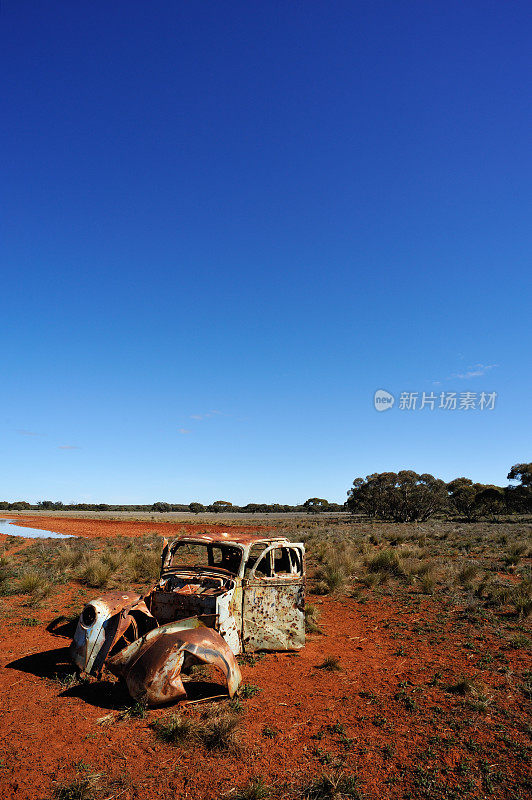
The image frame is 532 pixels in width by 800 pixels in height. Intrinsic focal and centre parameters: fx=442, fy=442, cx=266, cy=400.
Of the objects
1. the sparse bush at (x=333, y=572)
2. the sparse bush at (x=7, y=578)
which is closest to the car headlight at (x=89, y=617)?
the sparse bush at (x=7, y=578)

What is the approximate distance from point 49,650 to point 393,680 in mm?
5808

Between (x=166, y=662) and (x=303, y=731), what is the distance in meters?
1.77

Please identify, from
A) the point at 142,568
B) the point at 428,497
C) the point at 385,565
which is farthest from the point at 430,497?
the point at 142,568

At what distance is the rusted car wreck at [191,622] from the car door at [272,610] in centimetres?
2

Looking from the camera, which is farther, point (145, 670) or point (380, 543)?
point (380, 543)

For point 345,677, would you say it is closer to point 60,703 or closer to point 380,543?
point 60,703

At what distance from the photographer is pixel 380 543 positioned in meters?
23.8

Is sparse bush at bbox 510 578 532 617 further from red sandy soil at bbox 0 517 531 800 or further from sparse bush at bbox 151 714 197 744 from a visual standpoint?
sparse bush at bbox 151 714 197 744

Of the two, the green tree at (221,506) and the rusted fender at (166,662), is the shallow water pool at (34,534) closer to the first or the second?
the rusted fender at (166,662)

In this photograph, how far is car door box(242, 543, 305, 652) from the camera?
6.93m

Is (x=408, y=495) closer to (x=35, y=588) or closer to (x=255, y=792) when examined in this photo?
(x=35, y=588)

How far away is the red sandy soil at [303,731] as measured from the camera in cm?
416

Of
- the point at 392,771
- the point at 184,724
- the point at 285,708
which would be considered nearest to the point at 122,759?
the point at 184,724

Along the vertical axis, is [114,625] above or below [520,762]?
above
